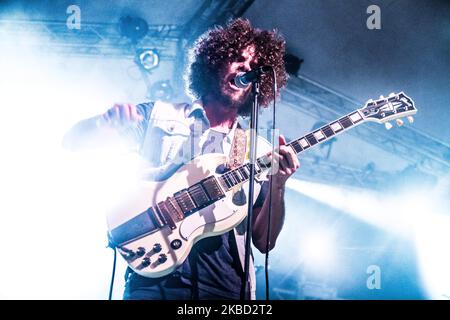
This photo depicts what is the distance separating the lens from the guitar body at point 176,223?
74.9 inches

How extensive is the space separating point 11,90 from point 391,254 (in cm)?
473

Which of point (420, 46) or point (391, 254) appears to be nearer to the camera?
point (420, 46)

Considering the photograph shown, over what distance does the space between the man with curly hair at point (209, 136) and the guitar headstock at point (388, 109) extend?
0.59 m

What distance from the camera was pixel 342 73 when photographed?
462 centimetres

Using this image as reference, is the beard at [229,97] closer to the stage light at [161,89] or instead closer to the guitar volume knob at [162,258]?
the guitar volume knob at [162,258]

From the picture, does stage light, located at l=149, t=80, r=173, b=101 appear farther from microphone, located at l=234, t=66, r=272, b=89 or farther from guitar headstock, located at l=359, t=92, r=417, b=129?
microphone, located at l=234, t=66, r=272, b=89

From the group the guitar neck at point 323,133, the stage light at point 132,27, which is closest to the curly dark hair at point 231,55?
the guitar neck at point 323,133

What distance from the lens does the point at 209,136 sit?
223cm

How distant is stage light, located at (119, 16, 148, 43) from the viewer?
13.2 ft

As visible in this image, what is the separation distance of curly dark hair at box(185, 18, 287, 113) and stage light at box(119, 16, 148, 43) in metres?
1.44

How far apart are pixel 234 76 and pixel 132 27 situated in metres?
2.00
